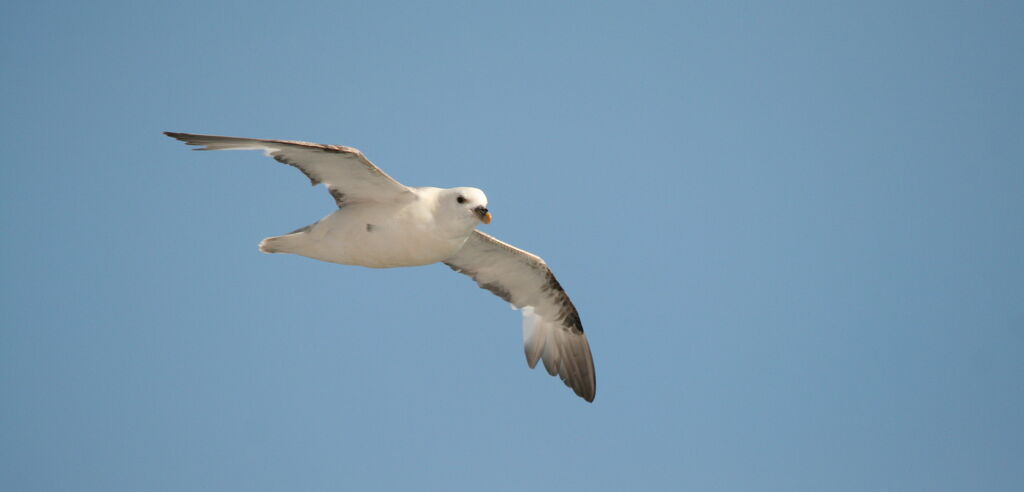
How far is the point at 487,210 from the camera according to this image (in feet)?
39.6

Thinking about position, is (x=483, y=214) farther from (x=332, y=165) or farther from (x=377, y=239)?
(x=332, y=165)

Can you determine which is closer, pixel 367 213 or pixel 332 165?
pixel 332 165

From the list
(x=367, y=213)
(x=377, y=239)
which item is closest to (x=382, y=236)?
(x=377, y=239)

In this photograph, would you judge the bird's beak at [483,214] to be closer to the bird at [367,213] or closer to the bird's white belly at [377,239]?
the bird at [367,213]

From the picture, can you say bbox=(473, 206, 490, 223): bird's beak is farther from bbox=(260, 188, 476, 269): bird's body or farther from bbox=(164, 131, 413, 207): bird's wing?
bbox=(164, 131, 413, 207): bird's wing

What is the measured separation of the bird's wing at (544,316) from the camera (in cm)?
1546

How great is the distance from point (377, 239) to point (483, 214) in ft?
4.33

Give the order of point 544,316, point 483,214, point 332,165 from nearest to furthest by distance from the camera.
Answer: point 483,214 < point 332,165 < point 544,316

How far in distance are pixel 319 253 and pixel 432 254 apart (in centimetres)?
138

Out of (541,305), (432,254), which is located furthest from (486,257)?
(432,254)

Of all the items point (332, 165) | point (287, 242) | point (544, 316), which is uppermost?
point (332, 165)

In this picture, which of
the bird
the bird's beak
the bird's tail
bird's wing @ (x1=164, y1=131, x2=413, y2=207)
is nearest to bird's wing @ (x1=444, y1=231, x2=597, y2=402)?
the bird

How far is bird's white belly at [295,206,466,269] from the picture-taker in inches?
482

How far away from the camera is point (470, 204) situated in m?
12.0
